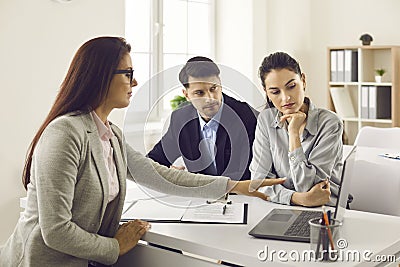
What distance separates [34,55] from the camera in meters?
3.34

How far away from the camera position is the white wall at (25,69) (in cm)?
321

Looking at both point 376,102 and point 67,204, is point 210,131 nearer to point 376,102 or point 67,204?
point 67,204

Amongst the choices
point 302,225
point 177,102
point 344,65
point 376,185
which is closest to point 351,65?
point 344,65

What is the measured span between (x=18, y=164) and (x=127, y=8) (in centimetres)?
155

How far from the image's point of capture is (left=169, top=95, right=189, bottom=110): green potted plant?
6.23ft

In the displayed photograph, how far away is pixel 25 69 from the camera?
3.30 metres

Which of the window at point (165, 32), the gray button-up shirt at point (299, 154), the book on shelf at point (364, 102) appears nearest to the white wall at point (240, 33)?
the window at point (165, 32)

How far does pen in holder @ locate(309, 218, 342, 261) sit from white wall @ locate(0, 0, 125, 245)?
2161mm

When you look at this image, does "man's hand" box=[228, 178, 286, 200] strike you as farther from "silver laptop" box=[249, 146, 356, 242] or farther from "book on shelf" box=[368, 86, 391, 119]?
"book on shelf" box=[368, 86, 391, 119]

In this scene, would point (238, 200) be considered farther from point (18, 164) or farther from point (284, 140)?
point (18, 164)

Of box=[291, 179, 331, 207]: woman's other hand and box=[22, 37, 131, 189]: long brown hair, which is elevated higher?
box=[22, 37, 131, 189]: long brown hair

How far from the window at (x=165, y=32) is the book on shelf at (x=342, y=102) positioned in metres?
1.05

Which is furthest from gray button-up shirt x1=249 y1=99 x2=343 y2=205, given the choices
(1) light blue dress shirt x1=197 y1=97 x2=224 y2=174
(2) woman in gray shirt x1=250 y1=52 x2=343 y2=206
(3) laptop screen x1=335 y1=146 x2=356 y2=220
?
(3) laptop screen x1=335 y1=146 x2=356 y2=220

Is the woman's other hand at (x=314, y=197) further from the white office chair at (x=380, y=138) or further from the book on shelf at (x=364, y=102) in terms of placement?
the book on shelf at (x=364, y=102)
